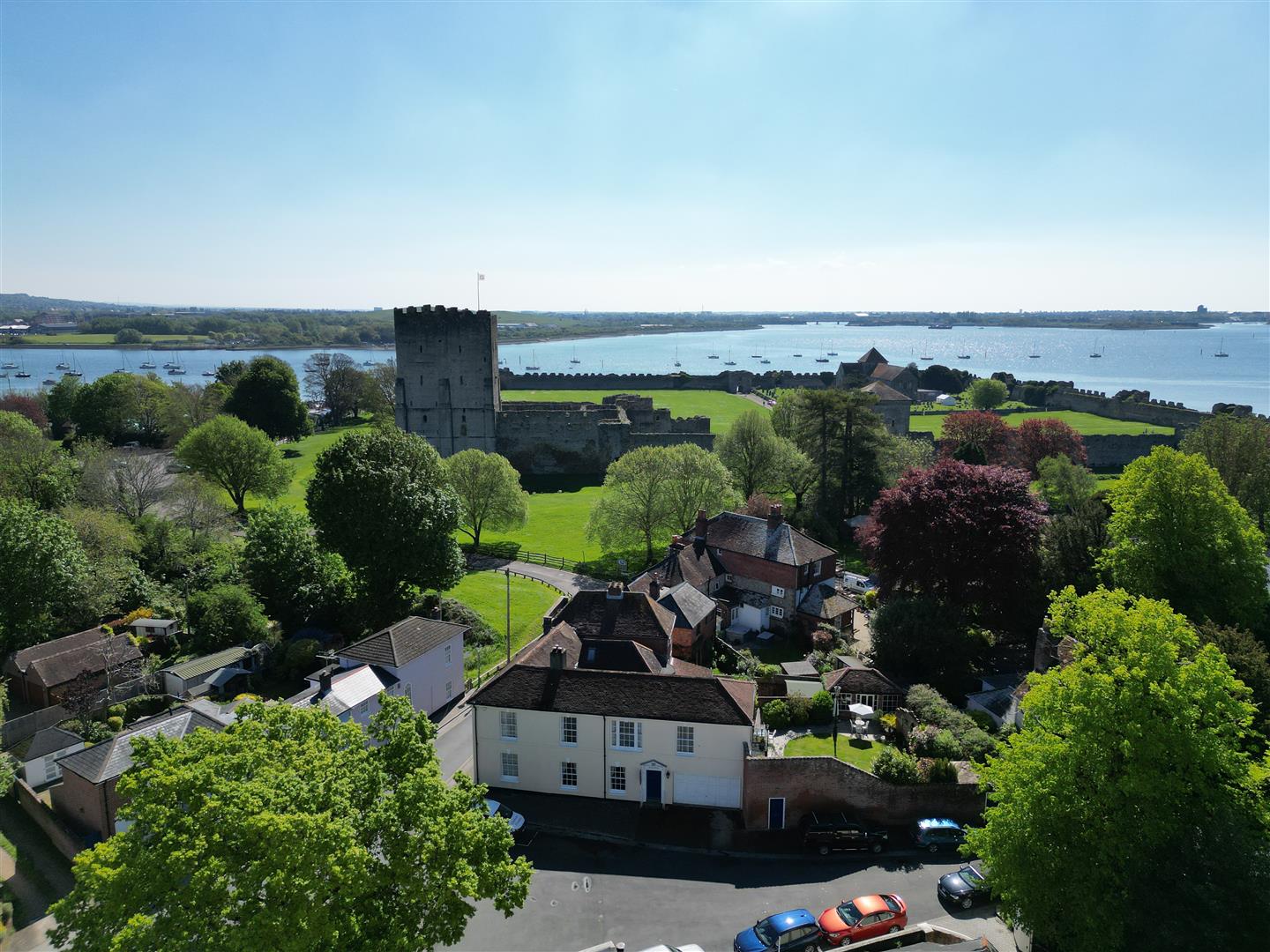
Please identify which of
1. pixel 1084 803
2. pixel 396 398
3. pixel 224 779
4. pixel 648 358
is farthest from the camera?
pixel 648 358

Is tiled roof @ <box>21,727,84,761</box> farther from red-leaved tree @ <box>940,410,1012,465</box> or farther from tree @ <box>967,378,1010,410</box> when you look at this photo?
tree @ <box>967,378,1010,410</box>

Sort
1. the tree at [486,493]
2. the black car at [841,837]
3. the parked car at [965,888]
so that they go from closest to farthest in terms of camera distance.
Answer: the parked car at [965,888] → the black car at [841,837] → the tree at [486,493]

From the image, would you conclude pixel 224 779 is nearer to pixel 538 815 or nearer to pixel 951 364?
pixel 538 815

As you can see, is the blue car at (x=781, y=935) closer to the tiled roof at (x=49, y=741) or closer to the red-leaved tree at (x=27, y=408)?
the tiled roof at (x=49, y=741)

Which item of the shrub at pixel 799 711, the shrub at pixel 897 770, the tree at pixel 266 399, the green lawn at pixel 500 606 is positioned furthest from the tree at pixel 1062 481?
the tree at pixel 266 399

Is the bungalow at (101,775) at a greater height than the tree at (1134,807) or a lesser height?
lesser

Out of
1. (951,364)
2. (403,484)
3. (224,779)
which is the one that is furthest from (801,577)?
(951,364)

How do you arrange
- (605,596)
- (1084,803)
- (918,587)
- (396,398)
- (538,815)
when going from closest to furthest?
(1084,803) < (538,815) < (605,596) < (918,587) < (396,398)
